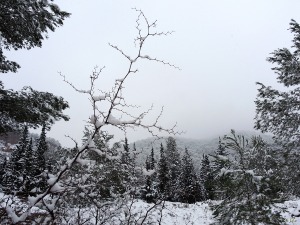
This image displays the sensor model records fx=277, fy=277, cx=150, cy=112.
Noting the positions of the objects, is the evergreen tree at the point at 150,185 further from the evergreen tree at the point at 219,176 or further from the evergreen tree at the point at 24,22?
the evergreen tree at the point at 24,22

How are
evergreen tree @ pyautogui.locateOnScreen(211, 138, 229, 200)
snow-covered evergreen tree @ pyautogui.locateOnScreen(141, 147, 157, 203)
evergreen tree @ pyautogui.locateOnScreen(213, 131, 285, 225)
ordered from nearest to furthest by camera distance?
snow-covered evergreen tree @ pyautogui.locateOnScreen(141, 147, 157, 203) → evergreen tree @ pyautogui.locateOnScreen(213, 131, 285, 225) → evergreen tree @ pyautogui.locateOnScreen(211, 138, 229, 200)

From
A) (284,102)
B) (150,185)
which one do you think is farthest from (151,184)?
(284,102)

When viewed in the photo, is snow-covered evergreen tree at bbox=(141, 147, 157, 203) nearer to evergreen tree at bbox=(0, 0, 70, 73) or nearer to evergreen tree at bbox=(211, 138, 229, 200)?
evergreen tree at bbox=(211, 138, 229, 200)

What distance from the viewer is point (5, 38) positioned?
685 cm

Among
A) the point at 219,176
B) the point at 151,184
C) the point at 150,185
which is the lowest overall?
the point at 150,185

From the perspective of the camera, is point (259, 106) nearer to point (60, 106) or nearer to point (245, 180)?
point (245, 180)

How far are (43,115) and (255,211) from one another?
5.25m

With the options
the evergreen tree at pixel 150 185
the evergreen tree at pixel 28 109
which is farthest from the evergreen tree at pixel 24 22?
the evergreen tree at pixel 150 185

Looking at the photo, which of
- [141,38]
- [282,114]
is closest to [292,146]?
[282,114]

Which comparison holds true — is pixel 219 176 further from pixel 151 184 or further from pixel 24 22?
pixel 151 184

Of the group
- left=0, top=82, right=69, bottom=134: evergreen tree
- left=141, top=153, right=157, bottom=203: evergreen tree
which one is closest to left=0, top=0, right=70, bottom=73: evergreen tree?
left=0, top=82, right=69, bottom=134: evergreen tree

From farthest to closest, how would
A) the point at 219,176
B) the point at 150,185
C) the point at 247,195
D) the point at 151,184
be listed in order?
1. the point at 150,185
2. the point at 151,184
3. the point at 219,176
4. the point at 247,195

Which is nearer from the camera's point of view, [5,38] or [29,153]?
[5,38]

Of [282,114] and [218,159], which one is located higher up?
[282,114]
